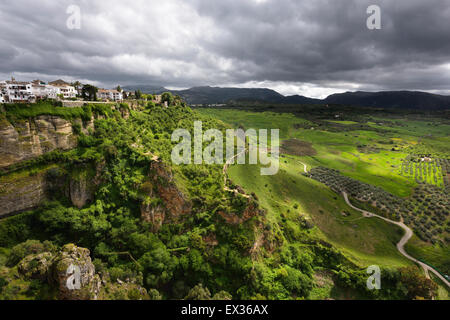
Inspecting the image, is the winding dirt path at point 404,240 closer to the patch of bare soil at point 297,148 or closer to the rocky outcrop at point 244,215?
the rocky outcrop at point 244,215

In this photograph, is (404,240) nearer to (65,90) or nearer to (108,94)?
(108,94)

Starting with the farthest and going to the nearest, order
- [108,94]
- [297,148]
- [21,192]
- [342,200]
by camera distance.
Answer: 1. [297,148]
2. [108,94]
3. [342,200]
4. [21,192]

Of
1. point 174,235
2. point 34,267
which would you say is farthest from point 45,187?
point 174,235

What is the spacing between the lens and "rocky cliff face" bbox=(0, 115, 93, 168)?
40.0 meters

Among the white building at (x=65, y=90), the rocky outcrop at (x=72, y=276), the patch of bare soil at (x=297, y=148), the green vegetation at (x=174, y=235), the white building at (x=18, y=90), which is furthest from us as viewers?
the patch of bare soil at (x=297, y=148)

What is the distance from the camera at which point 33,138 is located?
4350 cm

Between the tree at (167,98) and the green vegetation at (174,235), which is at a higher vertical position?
the tree at (167,98)

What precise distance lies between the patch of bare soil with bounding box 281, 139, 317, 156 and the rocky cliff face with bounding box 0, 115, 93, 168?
120 meters

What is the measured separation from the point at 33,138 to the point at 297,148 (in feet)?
468

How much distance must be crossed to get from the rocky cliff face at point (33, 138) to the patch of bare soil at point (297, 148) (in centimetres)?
A: 12038

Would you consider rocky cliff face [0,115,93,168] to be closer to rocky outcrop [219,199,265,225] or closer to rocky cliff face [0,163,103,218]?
rocky cliff face [0,163,103,218]

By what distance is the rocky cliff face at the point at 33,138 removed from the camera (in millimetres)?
39969

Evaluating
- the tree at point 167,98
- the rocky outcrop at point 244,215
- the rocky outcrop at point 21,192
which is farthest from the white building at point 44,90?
the rocky outcrop at point 244,215

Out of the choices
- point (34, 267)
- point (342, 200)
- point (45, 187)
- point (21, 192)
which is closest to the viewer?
point (34, 267)
